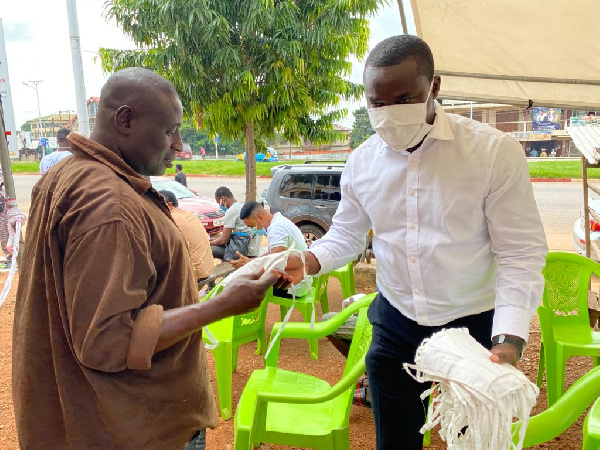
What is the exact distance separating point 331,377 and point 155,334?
2.89m

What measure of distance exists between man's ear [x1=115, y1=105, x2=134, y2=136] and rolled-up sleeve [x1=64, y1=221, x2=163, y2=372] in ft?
1.01

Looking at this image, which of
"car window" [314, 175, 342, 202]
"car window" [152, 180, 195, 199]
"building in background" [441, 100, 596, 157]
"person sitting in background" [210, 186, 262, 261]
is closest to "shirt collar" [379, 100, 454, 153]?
"person sitting in background" [210, 186, 262, 261]

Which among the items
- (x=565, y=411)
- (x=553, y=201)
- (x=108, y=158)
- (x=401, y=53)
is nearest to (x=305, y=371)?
(x=565, y=411)

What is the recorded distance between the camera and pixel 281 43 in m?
6.70

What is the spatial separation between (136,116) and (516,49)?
7.97 feet

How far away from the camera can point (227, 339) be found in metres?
3.16

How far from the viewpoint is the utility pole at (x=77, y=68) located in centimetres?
648

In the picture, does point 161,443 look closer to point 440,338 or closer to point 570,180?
point 440,338

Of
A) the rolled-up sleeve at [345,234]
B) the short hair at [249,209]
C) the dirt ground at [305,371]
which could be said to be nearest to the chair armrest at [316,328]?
the dirt ground at [305,371]

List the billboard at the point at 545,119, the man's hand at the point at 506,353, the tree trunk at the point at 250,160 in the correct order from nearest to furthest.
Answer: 1. the man's hand at the point at 506,353
2. the tree trunk at the point at 250,160
3. the billboard at the point at 545,119

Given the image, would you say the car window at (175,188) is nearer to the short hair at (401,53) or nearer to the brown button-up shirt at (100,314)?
the short hair at (401,53)

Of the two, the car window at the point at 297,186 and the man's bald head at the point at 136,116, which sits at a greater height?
the man's bald head at the point at 136,116

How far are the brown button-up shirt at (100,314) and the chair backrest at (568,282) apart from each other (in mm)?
2909

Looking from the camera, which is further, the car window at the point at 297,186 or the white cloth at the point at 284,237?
the car window at the point at 297,186
